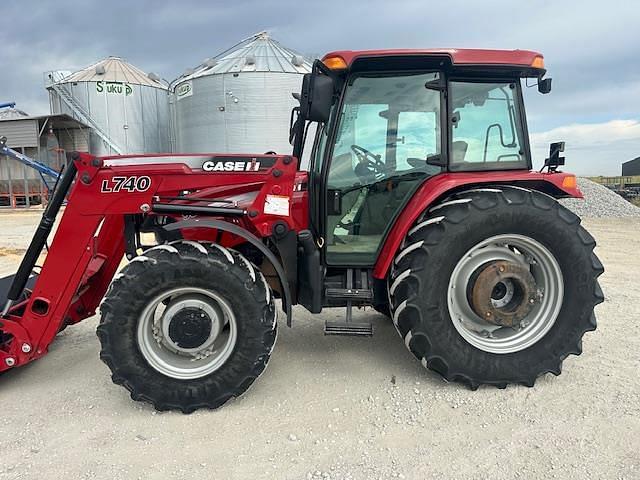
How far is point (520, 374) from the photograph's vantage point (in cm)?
330

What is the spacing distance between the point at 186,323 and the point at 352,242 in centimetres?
133

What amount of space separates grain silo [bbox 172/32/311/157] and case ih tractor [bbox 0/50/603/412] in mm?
18485

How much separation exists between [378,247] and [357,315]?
5.06ft

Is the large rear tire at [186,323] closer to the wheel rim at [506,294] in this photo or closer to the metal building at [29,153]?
the wheel rim at [506,294]

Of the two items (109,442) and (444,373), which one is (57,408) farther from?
(444,373)

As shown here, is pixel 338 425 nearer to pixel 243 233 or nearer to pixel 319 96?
pixel 243 233

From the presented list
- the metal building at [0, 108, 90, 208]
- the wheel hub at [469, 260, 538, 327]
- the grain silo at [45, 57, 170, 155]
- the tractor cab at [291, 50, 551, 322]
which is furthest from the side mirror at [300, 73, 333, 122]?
the grain silo at [45, 57, 170, 155]

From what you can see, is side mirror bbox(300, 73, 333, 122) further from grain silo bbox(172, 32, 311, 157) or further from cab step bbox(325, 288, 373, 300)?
grain silo bbox(172, 32, 311, 157)

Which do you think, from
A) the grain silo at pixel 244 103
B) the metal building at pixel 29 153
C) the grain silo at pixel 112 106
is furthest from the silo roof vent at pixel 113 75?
the grain silo at pixel 244 103

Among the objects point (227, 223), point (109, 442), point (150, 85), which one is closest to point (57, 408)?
point (109, 442)

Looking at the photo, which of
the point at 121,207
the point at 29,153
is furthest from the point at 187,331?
the point at 29,153

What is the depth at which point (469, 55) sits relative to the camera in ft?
10.7

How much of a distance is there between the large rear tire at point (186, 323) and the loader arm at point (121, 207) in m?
0.29

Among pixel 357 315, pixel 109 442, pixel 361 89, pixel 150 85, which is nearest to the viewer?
pixel 109 442
